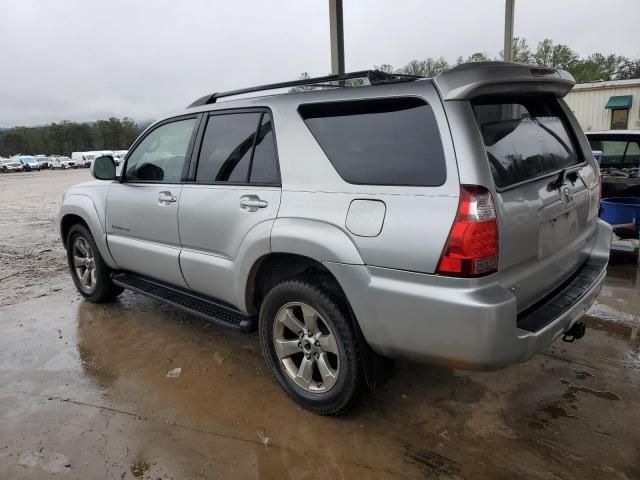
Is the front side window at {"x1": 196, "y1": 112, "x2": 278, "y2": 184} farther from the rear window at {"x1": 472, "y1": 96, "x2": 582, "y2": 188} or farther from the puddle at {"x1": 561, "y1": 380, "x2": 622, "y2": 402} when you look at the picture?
the puddle at {"x1": 561, "y1": 380, "x2": 622, "y2": 402}

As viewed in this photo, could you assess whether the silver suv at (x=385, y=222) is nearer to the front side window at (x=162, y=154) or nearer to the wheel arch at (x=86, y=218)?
the front side window at (x=162, y=154)

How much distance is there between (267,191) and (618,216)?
5.20 m

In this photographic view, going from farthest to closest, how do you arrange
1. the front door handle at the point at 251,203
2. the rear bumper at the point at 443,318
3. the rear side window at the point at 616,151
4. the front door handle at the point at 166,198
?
the rear side window at the point at 616,151 → the front door handle at the point at 166,198 → the front door handle at the point at 251,203 → the rear bumper at the point at 443,318

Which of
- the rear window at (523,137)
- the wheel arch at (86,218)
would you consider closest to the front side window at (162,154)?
the wheel arch at (86,218)

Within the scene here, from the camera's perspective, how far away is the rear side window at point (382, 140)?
7.51 ft

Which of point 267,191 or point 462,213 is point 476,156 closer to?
point 462,213

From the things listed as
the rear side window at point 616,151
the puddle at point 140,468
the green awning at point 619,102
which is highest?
the green awning at point 619,102

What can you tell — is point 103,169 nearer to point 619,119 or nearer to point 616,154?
point 616,154

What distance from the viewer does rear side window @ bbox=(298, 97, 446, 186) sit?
2.29 meters

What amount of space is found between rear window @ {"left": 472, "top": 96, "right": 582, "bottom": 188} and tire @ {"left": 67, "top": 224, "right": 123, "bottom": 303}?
12.2ft

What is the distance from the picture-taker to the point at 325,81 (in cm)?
292

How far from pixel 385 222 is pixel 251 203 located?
1.00 meters

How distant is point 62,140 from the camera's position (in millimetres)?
85625

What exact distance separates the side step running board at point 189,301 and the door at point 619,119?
22.0 meters
